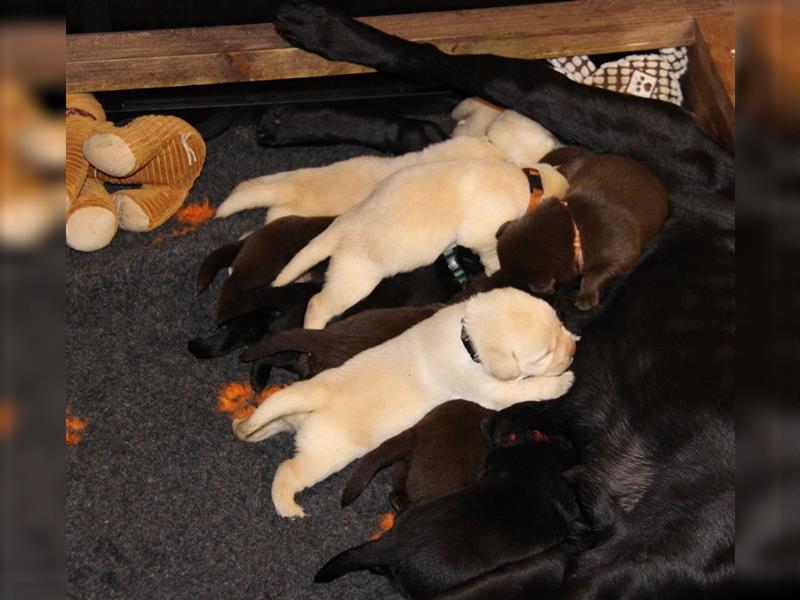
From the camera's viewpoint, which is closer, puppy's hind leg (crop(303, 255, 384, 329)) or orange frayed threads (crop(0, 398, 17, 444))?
orange frayed threads (crop(0, 398, 17, 444))

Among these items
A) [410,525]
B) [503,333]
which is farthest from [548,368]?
[410,525]

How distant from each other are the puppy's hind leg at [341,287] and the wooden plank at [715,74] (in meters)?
1.09

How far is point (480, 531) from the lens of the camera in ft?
6.44

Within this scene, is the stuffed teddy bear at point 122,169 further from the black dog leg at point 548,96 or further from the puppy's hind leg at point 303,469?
the puppy's hind leg at point 303,469

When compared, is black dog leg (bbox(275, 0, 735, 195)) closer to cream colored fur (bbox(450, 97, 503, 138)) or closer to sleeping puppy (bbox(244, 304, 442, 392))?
cream colored fur (bbox(450, 97, 503, 138))

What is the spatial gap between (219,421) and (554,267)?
0.88 m

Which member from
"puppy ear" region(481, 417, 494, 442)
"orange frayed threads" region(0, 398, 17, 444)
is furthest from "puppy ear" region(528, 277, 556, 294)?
"orange frayed threads" region(0, 398, 17, 444)

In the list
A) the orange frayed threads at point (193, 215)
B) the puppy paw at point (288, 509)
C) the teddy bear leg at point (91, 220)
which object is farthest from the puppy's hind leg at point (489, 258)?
the teddy bear leg at point (91, 220)

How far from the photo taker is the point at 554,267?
2.27 meters

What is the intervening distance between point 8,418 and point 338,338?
64.0 inches

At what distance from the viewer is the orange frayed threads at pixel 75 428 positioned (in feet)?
7.79

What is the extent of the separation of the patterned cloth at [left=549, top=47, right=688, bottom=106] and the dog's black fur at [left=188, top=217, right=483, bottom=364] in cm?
77

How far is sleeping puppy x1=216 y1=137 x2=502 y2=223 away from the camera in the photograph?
8.05ft

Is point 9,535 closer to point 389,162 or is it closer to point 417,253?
point 417,253
